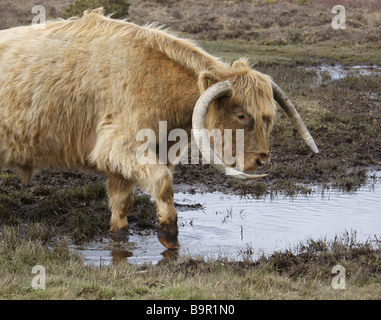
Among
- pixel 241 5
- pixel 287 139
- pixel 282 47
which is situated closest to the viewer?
pixel 287 139

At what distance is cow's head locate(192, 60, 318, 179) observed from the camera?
538cm

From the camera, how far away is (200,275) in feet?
15.8

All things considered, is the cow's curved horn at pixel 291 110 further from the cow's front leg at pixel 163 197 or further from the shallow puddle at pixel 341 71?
the shallow puddle at pixel 341 71


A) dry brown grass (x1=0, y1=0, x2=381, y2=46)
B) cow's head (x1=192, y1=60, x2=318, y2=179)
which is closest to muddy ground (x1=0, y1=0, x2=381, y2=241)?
cow's head (x1=192, y1=60, x2=318, y2=179)

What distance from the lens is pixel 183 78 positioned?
574cm

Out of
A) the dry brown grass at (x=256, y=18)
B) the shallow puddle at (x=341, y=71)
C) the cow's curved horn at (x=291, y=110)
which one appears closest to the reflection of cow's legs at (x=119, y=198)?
the cow's curved horn at (x=291, y=110)

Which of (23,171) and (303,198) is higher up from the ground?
(23,171)

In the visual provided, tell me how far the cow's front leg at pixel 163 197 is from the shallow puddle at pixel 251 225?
20 centimetres

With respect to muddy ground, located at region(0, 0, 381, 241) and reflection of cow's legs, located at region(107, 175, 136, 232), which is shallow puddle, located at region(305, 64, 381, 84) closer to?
muddy ground, located at region(0, 0, 381, 241)

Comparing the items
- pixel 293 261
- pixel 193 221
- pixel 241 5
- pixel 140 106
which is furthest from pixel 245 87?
pixel 241 5

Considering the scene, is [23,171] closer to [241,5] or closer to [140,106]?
[140,106]

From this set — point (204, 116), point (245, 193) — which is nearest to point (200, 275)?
point (204, 116)

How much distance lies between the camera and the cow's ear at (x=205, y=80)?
548 centimetres

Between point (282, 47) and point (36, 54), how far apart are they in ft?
61.0
